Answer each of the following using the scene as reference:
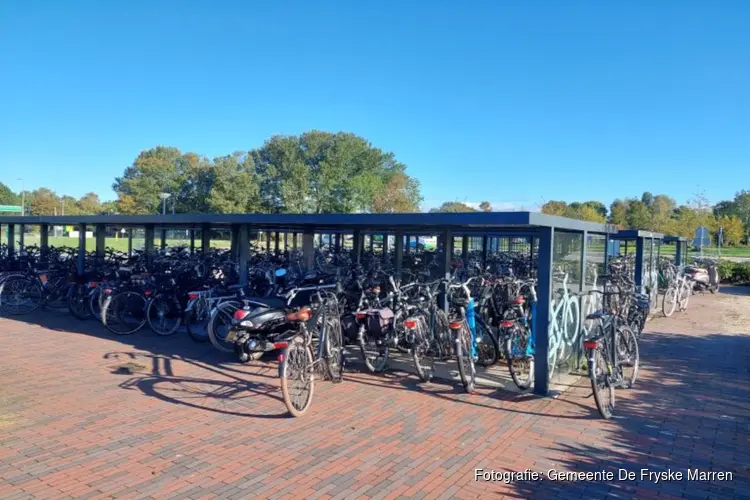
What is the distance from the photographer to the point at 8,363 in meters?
6.23

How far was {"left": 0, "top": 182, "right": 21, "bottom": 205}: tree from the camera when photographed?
245ft

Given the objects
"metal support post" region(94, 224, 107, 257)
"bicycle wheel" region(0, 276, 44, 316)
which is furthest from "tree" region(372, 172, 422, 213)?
"bicycle wheel" region(0, 276, 44, 316)

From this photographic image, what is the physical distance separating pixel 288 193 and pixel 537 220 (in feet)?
135

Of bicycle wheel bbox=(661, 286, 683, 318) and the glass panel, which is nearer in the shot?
the glass panel

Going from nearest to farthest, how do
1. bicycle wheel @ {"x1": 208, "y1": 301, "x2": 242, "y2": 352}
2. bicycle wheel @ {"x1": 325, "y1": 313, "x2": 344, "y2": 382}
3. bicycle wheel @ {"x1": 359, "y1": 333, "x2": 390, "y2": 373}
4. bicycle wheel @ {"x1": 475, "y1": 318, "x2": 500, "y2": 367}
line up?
bicycle wheel @ {"x1": 325, "y1": 313, "x2": 344, "y2": 382}
bicycle wheel @ {"x1": 359, "y1": 333, "x2": 390, "y2": 373}
bicycle wheel @ {"x1": 475, "y1": 318, "x2": 500, "y2": 367}
bicycle wheel @ {"x1": 208, "y1": 301, "x2": 242, "y2": 352}

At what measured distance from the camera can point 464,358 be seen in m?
5.57

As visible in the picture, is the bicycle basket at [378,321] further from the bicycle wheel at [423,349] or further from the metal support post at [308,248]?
the metal support post at [308,248]

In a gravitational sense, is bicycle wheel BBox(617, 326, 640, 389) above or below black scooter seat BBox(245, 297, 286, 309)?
below

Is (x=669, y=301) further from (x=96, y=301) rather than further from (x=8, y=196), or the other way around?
(x=8, y=196)

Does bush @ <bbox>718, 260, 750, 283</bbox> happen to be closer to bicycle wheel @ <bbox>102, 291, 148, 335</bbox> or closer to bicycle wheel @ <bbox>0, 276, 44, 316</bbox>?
bicycle wheel @ <bbox>102, 291, 148, 335</bbox>

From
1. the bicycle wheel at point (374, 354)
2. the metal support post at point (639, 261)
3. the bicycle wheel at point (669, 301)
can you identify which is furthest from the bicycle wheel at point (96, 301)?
the bicycle wheel at point (669, 301)

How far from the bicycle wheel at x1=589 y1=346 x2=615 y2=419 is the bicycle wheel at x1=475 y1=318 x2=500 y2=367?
1548mm

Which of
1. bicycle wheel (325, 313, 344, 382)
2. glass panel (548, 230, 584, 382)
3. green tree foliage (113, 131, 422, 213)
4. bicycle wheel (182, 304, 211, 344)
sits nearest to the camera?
bicycle wheel (325, 313, 344, 382)

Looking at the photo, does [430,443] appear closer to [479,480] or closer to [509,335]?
[479,480]
